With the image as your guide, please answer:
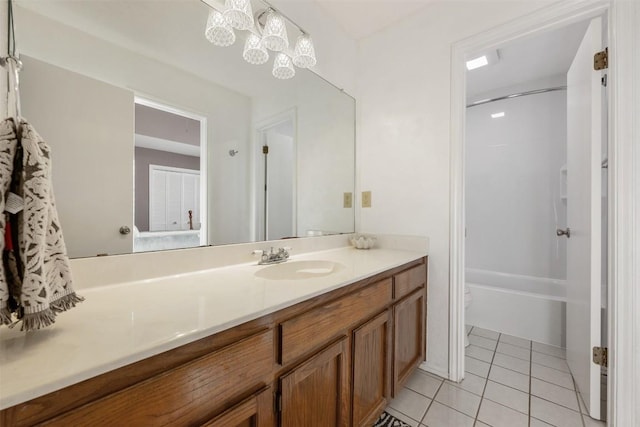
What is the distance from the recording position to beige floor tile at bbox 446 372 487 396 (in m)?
1.48

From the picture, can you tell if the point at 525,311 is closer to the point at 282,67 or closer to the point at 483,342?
the point at 483,342

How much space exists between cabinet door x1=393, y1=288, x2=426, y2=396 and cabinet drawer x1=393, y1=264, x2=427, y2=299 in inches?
1.5

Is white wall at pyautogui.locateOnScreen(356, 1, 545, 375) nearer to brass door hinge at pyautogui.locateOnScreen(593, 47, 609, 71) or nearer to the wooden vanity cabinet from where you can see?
the wooden vanity cabinet

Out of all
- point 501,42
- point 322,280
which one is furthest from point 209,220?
point 501,42

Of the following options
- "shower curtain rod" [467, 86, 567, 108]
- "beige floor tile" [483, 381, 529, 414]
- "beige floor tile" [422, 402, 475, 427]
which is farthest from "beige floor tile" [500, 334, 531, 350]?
"shower curtain rod" [467, 86, 567, 108]

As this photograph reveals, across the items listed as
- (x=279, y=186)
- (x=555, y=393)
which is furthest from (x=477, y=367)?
(x=279, y=186)

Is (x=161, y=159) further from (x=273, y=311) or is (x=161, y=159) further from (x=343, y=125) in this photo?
(x=343, y=125)

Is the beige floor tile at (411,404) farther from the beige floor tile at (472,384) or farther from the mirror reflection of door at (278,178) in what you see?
the mirror reflection of door at (278,178)

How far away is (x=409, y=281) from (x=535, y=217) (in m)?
2.11

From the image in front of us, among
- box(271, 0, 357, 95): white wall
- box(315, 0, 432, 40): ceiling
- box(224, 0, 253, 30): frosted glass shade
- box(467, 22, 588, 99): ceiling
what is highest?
box(315, 0, 432, 40): ceiling

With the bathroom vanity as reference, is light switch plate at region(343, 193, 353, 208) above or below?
above

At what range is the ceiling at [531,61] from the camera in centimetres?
194

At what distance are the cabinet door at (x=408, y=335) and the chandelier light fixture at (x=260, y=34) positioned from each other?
141 centimetres

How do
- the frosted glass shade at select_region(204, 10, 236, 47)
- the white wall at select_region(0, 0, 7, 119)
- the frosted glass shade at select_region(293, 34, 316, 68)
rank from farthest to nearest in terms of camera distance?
the frosted glass shade at select_region(293, 34, 316, 68), the frosted glass shade at select_region(204, 10, 236, 47), the white wall at select_region(0, 0, 7, 119)
